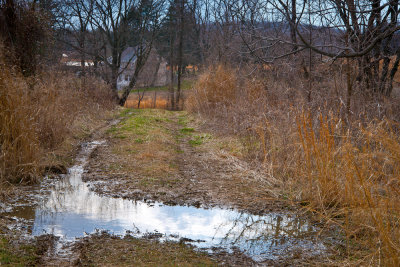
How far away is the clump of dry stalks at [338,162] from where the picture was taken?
3131 mm

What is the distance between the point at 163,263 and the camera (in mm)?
3096

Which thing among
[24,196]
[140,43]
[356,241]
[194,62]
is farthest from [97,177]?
[194,62]

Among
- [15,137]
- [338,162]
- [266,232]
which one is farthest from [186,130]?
[266,232]

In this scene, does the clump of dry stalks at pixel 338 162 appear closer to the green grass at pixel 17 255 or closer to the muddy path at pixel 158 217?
the muddy path at pixel 158 217

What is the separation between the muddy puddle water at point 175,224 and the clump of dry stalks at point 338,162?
1.44ft

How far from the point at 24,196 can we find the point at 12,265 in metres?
1.98

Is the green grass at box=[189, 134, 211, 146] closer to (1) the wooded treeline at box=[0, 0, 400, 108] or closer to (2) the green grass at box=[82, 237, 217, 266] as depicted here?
(1) the wooded treeline at box=[0, 0, 400, 108]

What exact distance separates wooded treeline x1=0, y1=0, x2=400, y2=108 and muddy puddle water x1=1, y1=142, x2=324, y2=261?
2.62 m

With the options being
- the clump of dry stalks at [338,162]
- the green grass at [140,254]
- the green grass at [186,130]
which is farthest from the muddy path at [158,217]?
the green grass at [186,130]

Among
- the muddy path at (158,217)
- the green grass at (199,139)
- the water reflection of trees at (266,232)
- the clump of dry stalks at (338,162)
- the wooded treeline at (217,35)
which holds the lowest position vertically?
the water reflection of trees at (266,232)

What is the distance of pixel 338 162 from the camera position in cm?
479

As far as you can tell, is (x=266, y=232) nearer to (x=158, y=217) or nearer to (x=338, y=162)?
(x=158, y=217)

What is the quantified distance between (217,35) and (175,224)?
15.0 meters

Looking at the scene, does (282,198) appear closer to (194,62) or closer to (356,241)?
(356,241)
